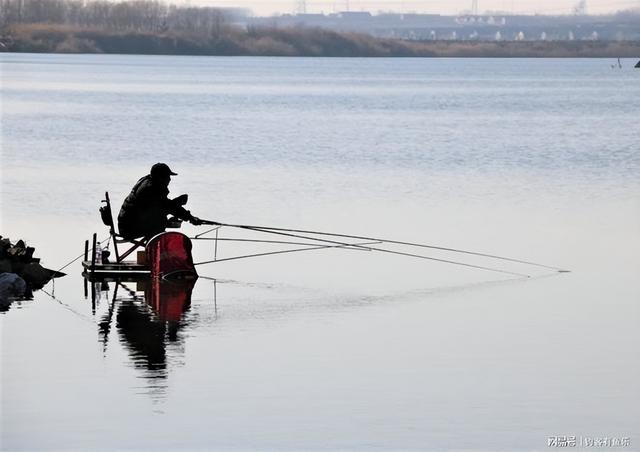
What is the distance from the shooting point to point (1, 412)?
1181cm

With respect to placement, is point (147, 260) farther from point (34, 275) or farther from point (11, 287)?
point (11, 287)

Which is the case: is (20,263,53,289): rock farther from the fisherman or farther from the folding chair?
the fisherman

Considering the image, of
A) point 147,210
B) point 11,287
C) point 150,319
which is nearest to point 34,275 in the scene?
point 11,287

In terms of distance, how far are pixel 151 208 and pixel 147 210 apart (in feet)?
0.20

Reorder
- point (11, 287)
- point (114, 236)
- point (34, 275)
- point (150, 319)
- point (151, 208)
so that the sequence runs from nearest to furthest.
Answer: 1. point (150, 319)
2. point (11, 287)
3. point (151, 208)
4. point (114, 236)
5. point (34, 275)

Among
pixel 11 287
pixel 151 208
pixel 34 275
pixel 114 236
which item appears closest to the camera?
pixel 11 287

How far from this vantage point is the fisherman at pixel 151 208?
1734 cm

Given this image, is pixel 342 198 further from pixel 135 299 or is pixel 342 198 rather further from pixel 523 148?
pixel 523 148

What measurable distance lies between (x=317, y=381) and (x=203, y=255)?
308 inches

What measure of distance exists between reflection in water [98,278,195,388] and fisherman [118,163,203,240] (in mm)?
579

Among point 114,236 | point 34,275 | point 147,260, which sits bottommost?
point 34,275

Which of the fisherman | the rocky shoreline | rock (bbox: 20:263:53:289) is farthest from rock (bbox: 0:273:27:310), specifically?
the fisherman

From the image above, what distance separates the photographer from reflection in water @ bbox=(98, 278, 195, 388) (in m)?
13.6

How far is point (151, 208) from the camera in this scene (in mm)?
17594
